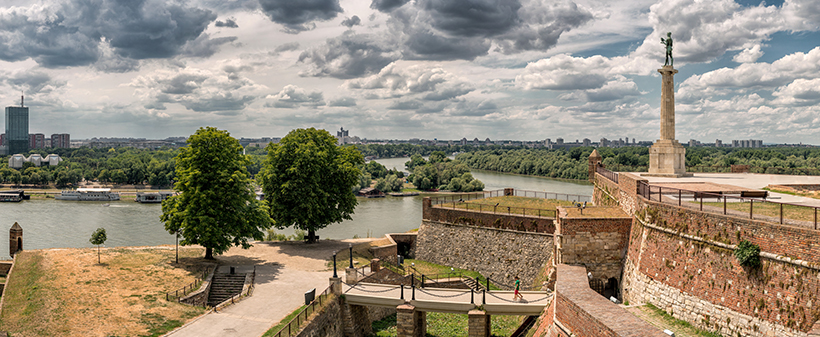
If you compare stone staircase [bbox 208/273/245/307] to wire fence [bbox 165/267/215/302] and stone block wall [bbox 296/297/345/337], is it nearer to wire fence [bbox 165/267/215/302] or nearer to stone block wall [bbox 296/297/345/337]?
wire fence [bbox 165/267/215/302]

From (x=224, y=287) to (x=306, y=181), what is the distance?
1129 centimetres

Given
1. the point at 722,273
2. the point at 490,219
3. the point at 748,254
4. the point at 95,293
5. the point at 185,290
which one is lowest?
the point at 185,290

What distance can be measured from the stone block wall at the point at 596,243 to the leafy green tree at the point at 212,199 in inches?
743

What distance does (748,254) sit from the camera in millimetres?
14984

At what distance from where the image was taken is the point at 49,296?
23453 mm

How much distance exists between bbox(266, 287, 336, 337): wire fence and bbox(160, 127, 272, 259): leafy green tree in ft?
30.8

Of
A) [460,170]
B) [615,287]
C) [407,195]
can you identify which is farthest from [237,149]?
[460,170]

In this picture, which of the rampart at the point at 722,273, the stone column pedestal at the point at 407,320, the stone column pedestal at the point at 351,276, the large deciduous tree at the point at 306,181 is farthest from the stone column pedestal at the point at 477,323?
the large deciduous tree at the point at 306,181

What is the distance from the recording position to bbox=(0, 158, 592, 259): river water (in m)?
54.8

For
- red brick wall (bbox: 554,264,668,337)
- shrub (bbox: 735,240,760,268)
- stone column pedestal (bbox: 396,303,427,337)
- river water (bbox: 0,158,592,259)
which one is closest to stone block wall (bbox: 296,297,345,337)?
stone column pedestal (bbox: 396,303,427,337)

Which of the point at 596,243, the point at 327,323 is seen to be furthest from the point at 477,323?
the point at 327,323

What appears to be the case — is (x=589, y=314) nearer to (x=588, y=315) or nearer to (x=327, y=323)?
(x=588, y=315)

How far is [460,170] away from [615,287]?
93715 mm

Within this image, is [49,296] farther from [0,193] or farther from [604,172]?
[0,193]
